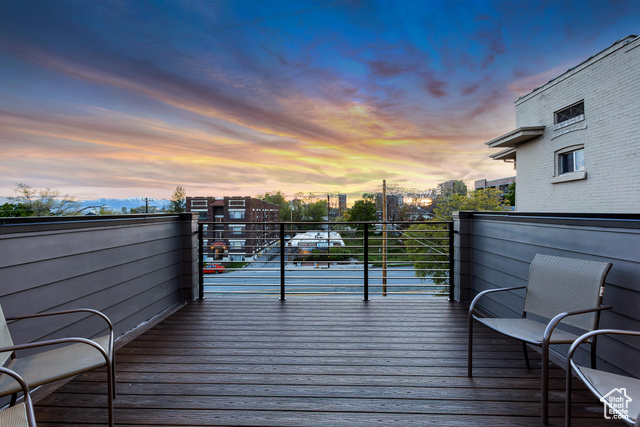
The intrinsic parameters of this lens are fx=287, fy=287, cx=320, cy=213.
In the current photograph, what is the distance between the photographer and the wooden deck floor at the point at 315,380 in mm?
1552

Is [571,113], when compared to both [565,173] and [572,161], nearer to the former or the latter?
[572,161]

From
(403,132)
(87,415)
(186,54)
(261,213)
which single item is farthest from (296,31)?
(261,213)

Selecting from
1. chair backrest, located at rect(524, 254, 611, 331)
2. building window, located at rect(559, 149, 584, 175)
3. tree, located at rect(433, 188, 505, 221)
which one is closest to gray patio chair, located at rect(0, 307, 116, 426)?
chair backrest, located at rect(524, 254, 611, 331)

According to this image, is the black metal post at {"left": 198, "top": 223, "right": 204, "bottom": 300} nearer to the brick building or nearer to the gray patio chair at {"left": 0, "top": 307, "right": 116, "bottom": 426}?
the gray patio chair at {"left": 0, "top": 307, "right": 116, "bottom": 426}

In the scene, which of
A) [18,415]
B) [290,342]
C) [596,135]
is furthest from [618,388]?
[596,135]

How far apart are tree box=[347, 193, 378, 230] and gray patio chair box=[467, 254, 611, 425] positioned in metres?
20.2

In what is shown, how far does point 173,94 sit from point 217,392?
21.5 feet

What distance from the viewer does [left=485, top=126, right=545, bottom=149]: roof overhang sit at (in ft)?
23.7

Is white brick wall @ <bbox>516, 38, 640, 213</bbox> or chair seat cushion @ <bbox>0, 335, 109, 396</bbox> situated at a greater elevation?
white brick wall @ <bbox>516, 38, 640, 213</bbox>

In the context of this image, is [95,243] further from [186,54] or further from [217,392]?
[186,54]

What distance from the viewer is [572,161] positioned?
6660 mm

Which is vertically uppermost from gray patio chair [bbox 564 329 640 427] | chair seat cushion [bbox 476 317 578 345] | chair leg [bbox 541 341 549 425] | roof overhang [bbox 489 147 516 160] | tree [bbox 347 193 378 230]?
roof overhang [bbox 489 147 516 160]

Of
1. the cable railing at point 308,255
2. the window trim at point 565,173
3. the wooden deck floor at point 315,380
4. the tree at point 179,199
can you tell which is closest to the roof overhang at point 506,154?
the window trim at point 565,173

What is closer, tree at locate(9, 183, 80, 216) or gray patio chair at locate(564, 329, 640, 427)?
gray patio chair at locate(564, 329, 640, 427)
